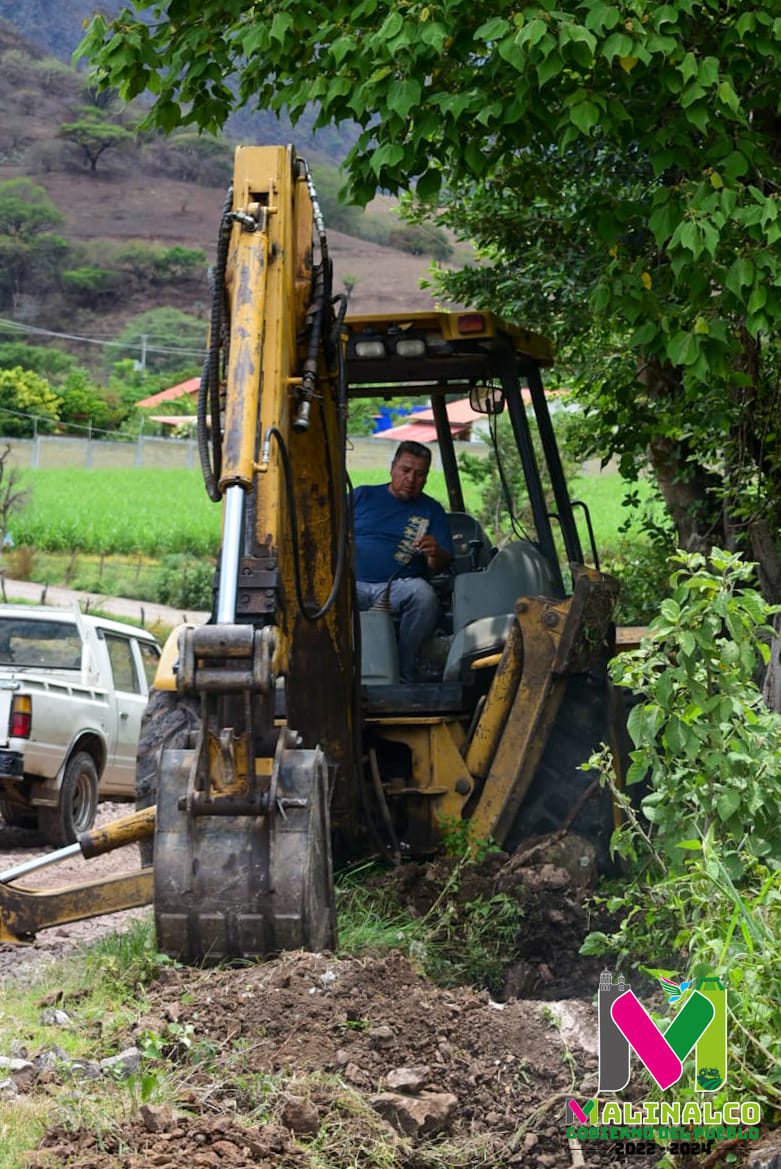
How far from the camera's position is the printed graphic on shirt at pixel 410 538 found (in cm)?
869

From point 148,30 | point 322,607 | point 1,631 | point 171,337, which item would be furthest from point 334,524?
point 171,337

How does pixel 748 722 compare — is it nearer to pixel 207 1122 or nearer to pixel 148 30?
pixel 207 1122

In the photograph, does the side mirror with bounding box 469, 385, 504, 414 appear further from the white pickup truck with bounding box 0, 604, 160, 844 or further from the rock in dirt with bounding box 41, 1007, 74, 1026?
the white pickup truck with bounding box 0, 604, 160, 844

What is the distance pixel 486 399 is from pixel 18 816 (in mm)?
5522

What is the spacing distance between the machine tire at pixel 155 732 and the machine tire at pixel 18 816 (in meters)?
5.31

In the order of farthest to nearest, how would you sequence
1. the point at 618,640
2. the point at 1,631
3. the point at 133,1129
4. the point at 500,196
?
the point at 1,631, the point at 500,196, the point at 618,640, the point at 133,1129

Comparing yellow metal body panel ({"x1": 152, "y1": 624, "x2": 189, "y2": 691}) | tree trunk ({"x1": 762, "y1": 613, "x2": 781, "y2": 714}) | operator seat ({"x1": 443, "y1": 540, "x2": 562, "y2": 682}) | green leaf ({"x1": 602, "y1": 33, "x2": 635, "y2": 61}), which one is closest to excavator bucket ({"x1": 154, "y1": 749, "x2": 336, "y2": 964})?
yellow metal body panel ({"x1": 152, "y1": 624, "x2": 189, "y2": 691})

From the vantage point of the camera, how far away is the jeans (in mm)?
8398

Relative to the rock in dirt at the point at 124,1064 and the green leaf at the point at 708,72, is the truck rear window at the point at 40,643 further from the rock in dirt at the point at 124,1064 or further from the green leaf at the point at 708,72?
the rock in dirt at the point at 124,1064

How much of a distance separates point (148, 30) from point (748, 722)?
6233mm

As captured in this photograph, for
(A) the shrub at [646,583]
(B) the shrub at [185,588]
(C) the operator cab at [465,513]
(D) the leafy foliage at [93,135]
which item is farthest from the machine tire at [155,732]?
(D) the leafy foliage at [93,135]

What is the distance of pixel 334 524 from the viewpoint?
7422 mm

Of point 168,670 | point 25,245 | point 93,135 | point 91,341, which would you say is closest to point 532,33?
point 168,670

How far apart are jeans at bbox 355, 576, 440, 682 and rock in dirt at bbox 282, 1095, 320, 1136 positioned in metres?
3.88
